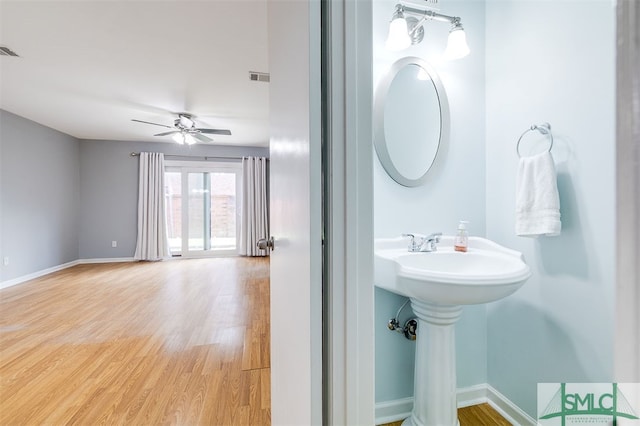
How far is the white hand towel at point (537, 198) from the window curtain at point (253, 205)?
16.1 ft

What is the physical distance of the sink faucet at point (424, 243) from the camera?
1319 millimetres

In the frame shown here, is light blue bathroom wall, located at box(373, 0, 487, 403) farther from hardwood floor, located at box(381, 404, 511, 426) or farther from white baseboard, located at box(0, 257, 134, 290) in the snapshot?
white baseboard, located at box(0, 257, 134, 290)

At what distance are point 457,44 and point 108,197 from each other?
6197 millimetres

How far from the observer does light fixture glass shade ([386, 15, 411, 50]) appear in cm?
126

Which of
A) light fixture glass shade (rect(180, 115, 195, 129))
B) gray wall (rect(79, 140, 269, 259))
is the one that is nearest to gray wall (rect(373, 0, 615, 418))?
light fixture glass shade (rect(180, 115, 195, 129))

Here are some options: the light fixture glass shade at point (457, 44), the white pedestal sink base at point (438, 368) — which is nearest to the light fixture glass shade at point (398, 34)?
the light fixture glass shade at point (457, 44)

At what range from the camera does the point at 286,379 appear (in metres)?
0.80

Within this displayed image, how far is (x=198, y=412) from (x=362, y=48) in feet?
5.79

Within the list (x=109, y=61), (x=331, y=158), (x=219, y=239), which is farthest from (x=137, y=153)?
(x=331, y=158)

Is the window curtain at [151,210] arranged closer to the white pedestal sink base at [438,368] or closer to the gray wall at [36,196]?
the gray wall at [36,196]

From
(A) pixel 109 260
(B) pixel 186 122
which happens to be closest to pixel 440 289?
(B) pixel 186 122

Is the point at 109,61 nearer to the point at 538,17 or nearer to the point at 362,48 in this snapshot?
the point at 362,48

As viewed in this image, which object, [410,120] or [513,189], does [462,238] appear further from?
[410,120]

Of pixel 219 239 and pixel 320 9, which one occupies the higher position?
pixel 320 9
